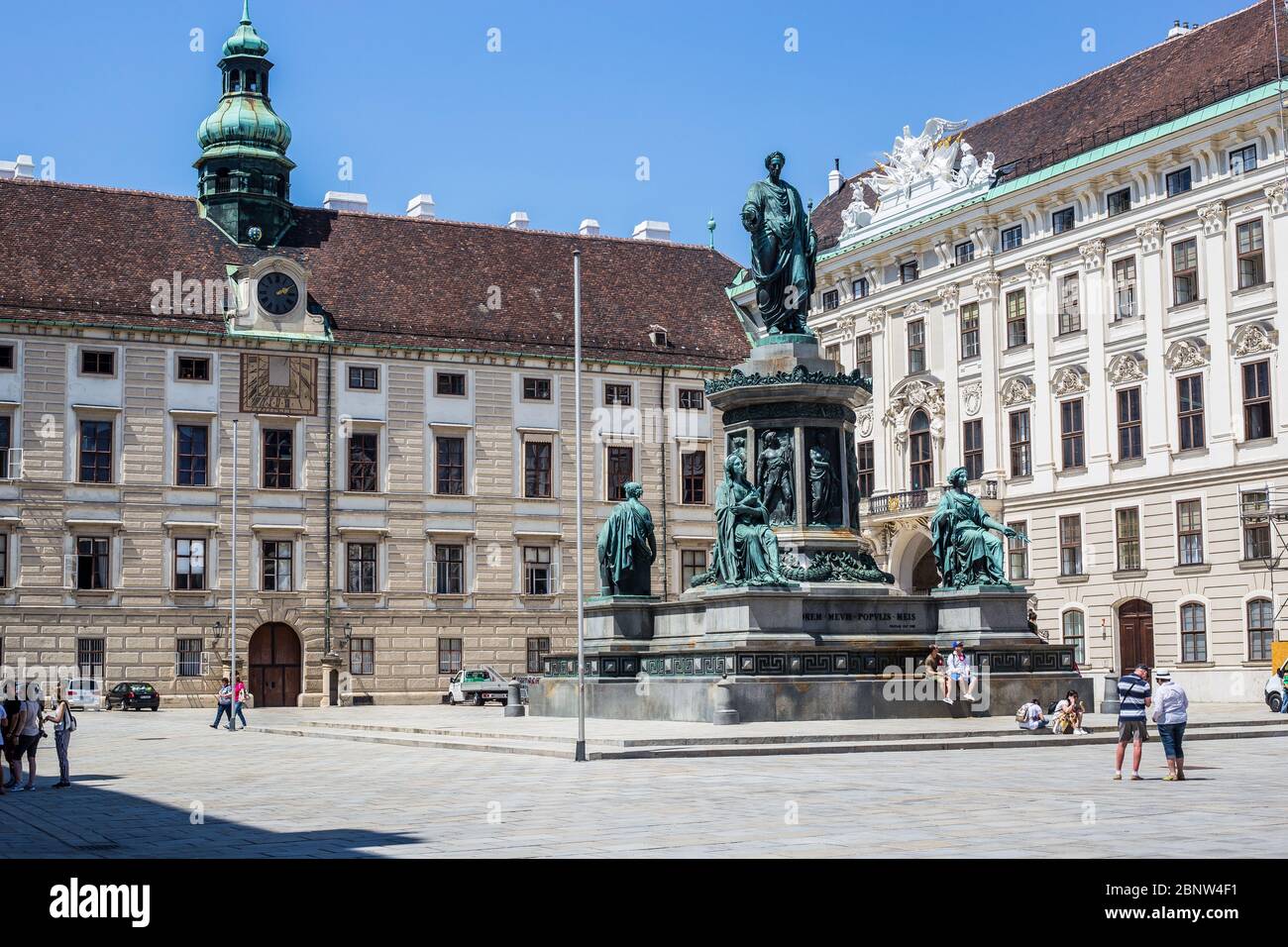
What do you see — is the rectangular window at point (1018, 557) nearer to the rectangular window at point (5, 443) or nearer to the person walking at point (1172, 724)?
the rectangular window at point (5, 443)

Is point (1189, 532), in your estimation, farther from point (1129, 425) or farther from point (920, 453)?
point (920, 453)

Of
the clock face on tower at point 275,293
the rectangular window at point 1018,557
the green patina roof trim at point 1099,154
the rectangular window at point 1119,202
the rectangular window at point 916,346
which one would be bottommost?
the rectangular window at point 1018,557

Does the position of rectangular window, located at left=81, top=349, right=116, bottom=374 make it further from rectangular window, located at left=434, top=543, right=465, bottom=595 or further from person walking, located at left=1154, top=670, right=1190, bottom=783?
person walking, located at left=1154, top=670, right=1190, bottom=783

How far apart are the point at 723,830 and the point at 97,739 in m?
24.9

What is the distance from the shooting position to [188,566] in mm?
63438

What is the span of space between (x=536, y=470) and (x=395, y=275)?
31.6 feet

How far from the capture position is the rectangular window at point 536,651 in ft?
222

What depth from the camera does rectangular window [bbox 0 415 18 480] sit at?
6125 centimetres

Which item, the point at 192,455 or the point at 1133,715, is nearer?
the point at 1133,715

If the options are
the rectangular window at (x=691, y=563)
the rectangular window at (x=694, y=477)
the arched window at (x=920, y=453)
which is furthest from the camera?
the rectangular window at (x=694, y=477)

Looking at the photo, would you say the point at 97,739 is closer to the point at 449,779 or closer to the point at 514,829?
the point at 449,779

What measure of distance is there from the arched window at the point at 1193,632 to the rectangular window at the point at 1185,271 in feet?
31.2

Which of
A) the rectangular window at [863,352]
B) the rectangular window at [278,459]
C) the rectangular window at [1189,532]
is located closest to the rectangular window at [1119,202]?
the rectangular window at [1189,532]

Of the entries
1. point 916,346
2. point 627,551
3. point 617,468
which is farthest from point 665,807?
point 617,468
